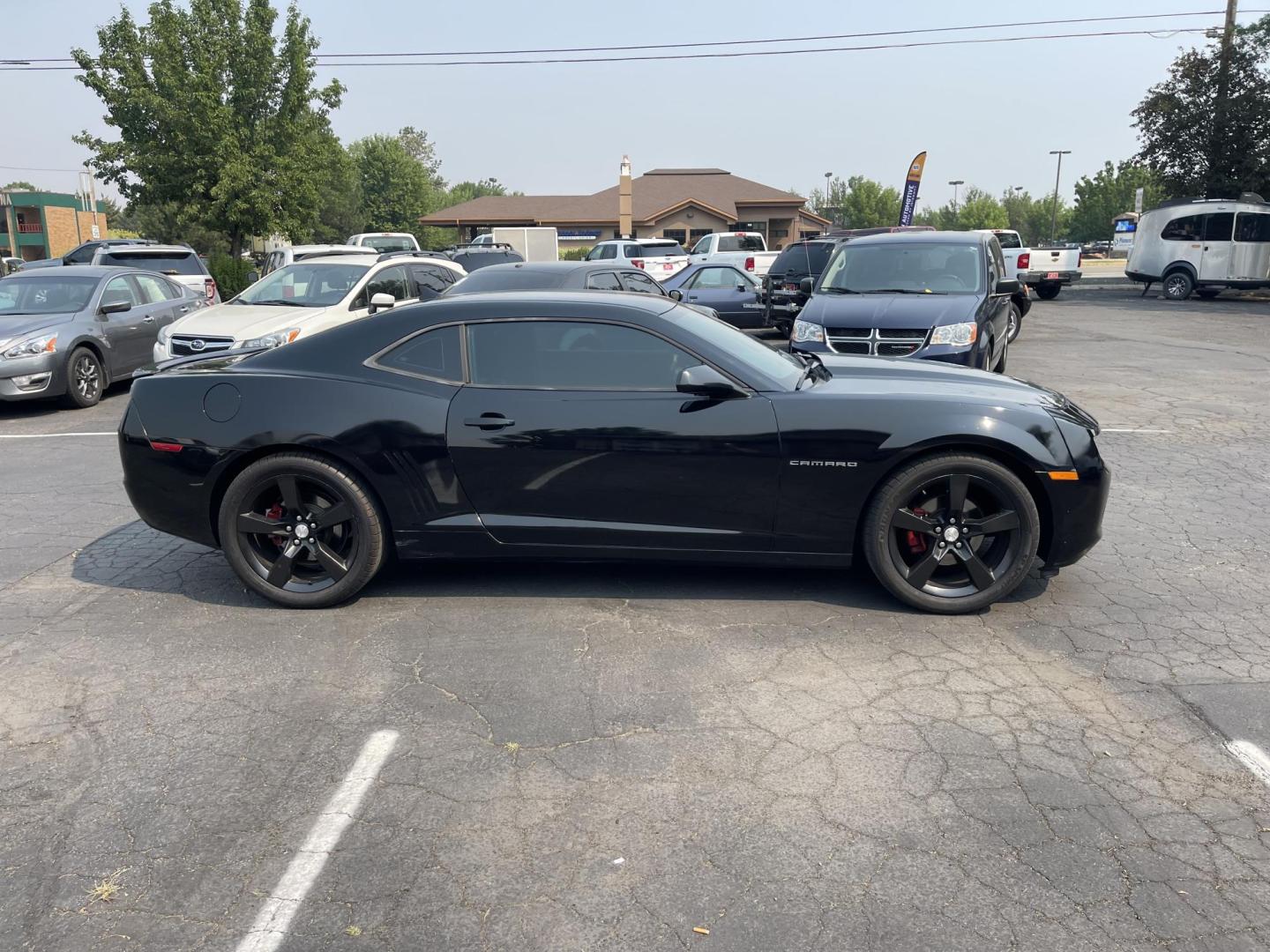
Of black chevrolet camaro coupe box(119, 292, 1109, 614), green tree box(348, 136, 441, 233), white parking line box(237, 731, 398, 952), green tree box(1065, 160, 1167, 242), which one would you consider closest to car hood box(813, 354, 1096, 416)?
black chevrolet camaro coupe box(119, 292, 1109, 614)

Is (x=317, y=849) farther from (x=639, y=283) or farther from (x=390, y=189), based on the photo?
(x=390, y=189)

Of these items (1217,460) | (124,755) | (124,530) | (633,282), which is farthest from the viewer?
(633,282)

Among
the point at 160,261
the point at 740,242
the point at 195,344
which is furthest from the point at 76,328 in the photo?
the point at 740,242

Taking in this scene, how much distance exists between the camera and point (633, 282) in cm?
1192

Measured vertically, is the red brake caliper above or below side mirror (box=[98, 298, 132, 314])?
below

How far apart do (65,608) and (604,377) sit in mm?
2997

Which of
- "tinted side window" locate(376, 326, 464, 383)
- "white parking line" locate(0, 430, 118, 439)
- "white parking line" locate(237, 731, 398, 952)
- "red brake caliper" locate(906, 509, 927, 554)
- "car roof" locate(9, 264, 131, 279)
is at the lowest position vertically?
"white parking line" locate(237, 731, 398, 952)

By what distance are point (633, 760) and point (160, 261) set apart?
17096 millimetres

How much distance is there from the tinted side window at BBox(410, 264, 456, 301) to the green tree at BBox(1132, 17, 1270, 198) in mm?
24070

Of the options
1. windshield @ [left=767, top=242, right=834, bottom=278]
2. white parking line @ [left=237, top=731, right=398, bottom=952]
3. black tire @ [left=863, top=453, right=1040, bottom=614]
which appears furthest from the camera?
windshield @ [left=767, top=242, right=834, bottom=278]

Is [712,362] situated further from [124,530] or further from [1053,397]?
[124,530]

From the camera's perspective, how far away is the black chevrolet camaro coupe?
4773 millimetres

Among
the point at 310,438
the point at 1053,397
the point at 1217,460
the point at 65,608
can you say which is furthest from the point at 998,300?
the point at 65,608

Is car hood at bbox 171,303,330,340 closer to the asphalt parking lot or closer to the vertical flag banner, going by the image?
the asphalt parking lot
